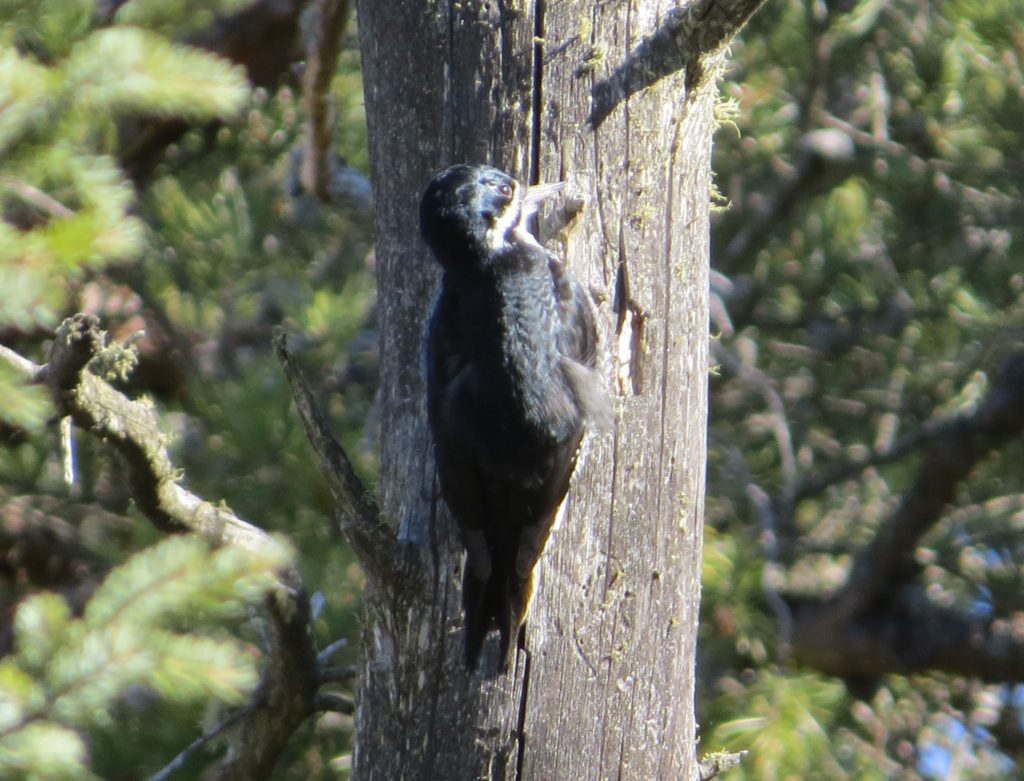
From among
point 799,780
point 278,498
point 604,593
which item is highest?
point 278,498

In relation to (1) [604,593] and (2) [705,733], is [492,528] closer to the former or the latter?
(1) [604,593]

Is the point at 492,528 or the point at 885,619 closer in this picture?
the point at 492,528

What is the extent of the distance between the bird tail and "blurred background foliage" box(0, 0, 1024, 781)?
156 cm

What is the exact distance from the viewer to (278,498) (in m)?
4.60

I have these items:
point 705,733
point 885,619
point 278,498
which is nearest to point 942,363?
point 885,619

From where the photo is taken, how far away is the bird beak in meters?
2.68

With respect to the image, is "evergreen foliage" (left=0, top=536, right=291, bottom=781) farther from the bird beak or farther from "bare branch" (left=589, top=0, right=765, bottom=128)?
"bare branch" (left=589, top=0, right=765, bottom=128)

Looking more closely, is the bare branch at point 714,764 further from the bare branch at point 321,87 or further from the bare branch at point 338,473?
the bare branch at point 321,87

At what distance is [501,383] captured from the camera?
2.78 m

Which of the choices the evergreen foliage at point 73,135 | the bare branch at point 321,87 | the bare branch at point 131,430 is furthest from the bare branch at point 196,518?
the bare branch at point 321,87

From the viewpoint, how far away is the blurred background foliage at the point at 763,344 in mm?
4578

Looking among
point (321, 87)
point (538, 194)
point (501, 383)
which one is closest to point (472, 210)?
point (538, 194)

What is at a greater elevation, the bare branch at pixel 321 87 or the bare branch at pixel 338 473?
the bare branch at pixel 321 87

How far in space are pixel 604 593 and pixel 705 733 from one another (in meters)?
2.11
